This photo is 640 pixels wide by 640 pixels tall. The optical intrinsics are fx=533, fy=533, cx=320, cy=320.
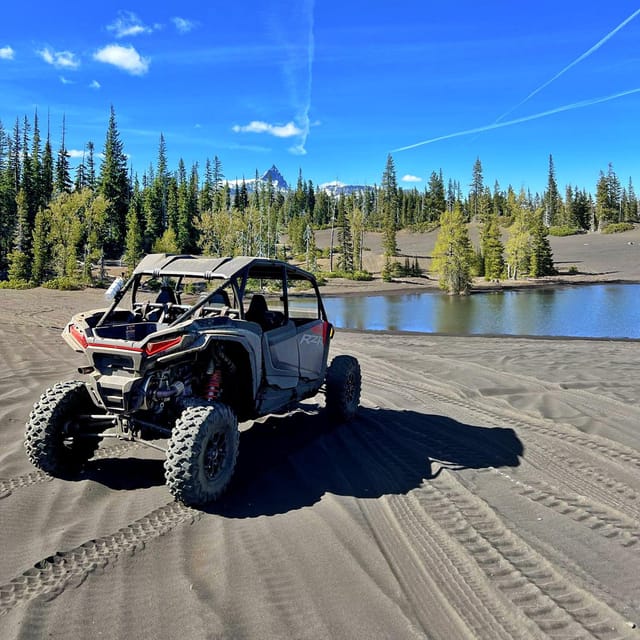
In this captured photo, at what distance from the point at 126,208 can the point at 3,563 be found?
80587 mm

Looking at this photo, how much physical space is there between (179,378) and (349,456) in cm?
226

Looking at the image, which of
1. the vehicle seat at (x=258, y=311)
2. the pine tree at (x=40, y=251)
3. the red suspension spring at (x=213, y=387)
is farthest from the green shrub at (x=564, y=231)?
the red suspension spring at (x=213, y=387)

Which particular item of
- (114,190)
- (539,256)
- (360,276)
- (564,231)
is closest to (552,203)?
(564,231)

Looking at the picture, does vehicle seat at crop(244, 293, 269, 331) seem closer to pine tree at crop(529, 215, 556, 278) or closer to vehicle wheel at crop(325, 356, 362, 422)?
vehicle wheel at crop(325, 356, 362, 422)

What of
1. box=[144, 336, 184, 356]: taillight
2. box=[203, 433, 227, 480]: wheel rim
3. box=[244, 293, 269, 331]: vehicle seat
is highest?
box=[244, 293, 269, 331]: vehicle seat

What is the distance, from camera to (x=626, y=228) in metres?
110

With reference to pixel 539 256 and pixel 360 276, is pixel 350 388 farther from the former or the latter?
pixel 539 256

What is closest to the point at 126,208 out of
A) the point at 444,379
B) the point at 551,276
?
the point at 551,276

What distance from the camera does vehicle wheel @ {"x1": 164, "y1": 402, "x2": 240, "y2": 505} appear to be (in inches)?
180

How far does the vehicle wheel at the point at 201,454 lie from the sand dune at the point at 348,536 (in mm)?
207

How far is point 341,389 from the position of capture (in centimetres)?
755

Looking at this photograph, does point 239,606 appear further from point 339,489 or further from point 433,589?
point 339,489

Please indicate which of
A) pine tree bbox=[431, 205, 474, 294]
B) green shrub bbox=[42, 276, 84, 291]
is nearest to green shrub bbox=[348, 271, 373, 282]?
pine tree bbox=[431, 205, 474, 294]

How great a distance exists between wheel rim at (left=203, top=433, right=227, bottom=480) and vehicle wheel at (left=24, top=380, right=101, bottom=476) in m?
1.45
